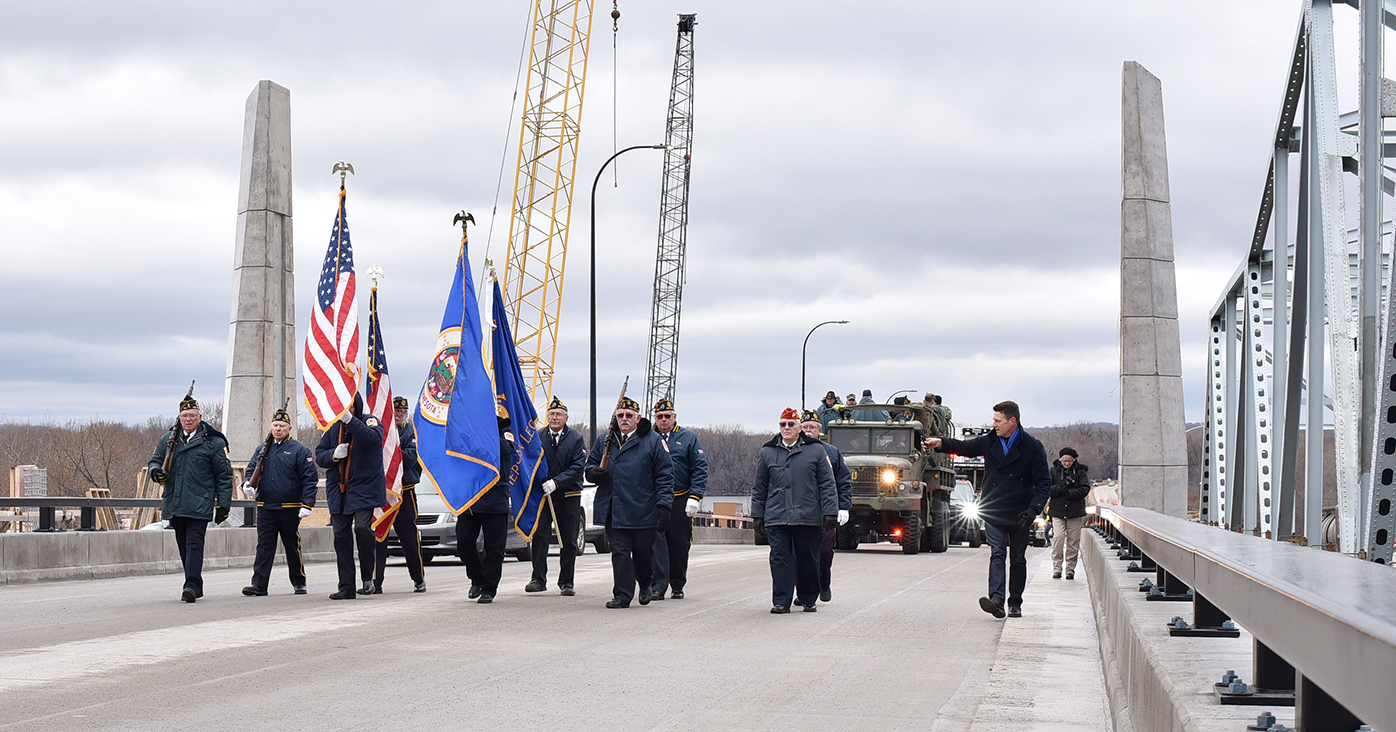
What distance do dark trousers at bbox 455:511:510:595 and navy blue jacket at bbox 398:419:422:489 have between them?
88 cm

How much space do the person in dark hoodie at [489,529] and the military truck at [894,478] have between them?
14.2 meters

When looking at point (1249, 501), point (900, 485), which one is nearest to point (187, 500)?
point (1249, 501)

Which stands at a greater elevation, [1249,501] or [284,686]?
[1249,501]

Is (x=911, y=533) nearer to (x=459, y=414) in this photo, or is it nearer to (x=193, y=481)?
(x=459, y=414)

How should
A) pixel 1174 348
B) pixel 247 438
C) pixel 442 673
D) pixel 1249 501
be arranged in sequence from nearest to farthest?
pixel 442 673, pixel 1249 501, pixel 1174 348, pixel 247 438

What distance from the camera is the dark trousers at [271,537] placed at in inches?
600

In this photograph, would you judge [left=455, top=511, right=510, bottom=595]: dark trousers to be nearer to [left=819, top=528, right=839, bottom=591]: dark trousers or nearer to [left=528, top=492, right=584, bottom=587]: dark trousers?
[left=528, top=492, right=584, bottom=587]: dark trousers

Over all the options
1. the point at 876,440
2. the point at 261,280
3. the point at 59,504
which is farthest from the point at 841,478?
the point at 261,280

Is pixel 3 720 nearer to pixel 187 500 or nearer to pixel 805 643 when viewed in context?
pixel 805 643

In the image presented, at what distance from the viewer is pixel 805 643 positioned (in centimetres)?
1106

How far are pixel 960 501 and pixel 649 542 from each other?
924 inches

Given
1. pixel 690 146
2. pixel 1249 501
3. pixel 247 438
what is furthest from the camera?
pixel 690 146

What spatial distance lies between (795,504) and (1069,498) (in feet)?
23.4

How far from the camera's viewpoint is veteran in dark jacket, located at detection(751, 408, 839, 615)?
13.9m
